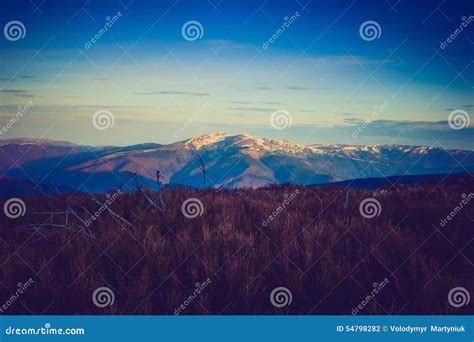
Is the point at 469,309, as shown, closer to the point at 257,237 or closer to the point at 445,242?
the point at 445,242

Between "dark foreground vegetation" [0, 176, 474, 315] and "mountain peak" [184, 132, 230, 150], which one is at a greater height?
"mountain peak" [184, 132, 230, 150]

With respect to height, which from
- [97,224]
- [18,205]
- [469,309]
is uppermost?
[469,309]

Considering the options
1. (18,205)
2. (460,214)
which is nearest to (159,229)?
(18,205)

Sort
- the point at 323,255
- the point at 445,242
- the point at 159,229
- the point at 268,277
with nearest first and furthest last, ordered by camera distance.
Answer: the point at 268,277, the point at 323,255, the point at 445,242, the point at 159,229

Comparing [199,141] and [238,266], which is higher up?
[199,141]

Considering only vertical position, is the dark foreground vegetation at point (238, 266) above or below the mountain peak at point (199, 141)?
below

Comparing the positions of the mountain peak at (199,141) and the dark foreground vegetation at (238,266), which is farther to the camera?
the mountain peak at (199,141)

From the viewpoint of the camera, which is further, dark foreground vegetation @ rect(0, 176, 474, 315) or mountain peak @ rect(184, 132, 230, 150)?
mountain peak @ rect(184, 132, 230, 150)

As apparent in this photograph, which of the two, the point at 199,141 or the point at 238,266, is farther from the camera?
the point at 199,141
